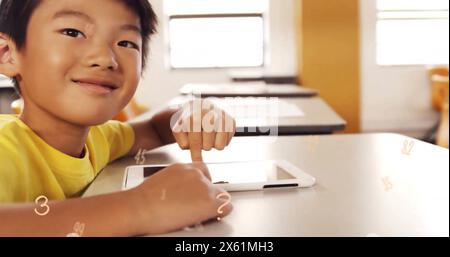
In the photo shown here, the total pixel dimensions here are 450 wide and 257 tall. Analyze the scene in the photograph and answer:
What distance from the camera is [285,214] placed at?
0.97 ft

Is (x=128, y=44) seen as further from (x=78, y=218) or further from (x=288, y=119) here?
(x=288, y=119)

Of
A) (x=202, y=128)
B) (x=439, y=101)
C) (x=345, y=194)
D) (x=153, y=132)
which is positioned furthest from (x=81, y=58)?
(x=439, y=101)

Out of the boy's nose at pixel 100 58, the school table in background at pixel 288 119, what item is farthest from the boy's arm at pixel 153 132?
the boy's nose at pixel 100 58

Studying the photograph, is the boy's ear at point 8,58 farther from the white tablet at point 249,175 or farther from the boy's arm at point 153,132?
the boy's arm at point 153,132

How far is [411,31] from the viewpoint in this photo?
45cm

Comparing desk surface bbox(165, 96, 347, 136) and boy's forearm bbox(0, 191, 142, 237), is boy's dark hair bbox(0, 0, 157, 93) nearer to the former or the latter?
boy's forearm bbox(0, 191, 142, 237)

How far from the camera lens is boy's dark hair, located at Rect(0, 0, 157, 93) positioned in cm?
32

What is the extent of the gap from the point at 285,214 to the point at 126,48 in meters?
0.14

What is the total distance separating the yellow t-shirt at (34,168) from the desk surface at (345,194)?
16 millimetres

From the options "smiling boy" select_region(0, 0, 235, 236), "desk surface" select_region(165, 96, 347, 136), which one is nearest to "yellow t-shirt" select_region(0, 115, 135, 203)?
"smiling boy" select_region(0, 0, 235, 236)

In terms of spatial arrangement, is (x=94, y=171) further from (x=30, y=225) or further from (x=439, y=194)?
(x=439, y=194)

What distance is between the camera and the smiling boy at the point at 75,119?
0.26m

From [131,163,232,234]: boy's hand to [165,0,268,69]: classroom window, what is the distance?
12 centimetres

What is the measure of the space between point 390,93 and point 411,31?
0.42 ft
